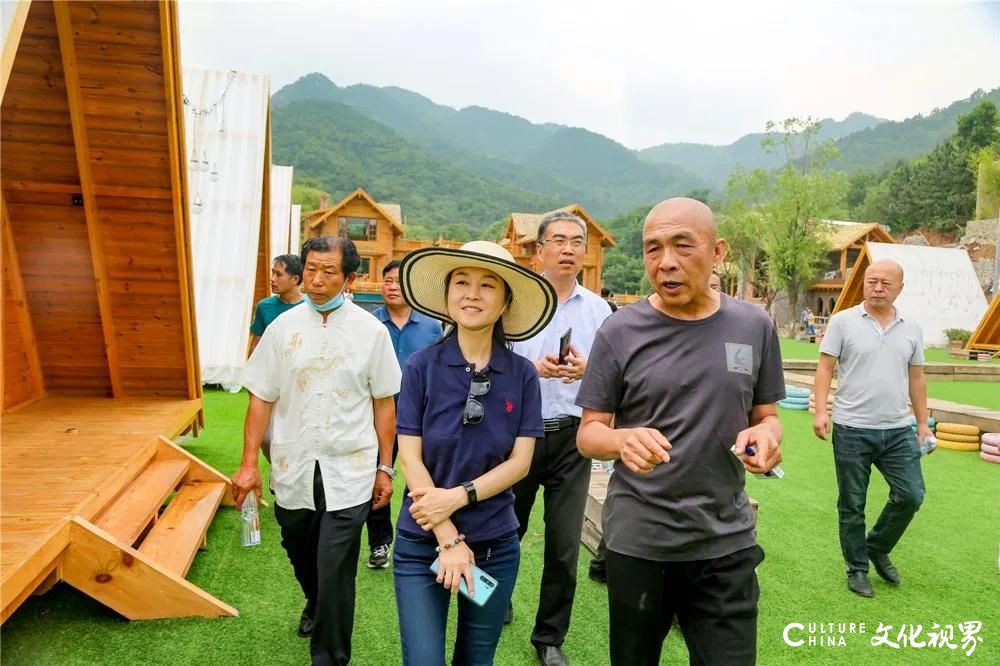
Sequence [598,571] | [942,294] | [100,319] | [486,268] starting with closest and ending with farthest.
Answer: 1. [486,268]
2. [598,571]
3. [100,319]
4. [942,294]

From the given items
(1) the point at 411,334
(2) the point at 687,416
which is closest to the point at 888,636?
(2) the point at 687,416

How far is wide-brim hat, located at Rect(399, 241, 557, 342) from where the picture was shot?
6.86ft

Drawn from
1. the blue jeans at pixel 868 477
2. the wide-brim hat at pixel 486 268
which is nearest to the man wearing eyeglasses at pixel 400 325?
the wide-brim hat at pixel 486 268

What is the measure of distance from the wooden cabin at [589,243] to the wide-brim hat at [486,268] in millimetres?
32759

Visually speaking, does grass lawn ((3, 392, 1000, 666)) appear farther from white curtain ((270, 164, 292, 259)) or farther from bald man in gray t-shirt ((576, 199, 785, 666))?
white curtain ((270, 164, 292, 259))

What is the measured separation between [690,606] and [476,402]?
2.97 feet

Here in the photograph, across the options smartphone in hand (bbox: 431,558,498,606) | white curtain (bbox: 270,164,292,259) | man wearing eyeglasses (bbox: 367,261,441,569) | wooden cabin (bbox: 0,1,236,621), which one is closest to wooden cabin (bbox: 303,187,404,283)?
white curtain (bbox: 270,164,292,259)

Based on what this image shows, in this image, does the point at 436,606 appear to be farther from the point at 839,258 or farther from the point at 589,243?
the point at 839,258

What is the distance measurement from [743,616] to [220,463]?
573 centimetres

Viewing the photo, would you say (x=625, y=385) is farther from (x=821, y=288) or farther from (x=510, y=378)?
(x=821, y=288)

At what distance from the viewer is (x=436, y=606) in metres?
1.99

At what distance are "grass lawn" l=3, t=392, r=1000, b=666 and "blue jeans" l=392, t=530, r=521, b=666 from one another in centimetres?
112

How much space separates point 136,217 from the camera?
485 cm

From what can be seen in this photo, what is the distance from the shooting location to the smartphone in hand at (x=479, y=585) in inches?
75.1
